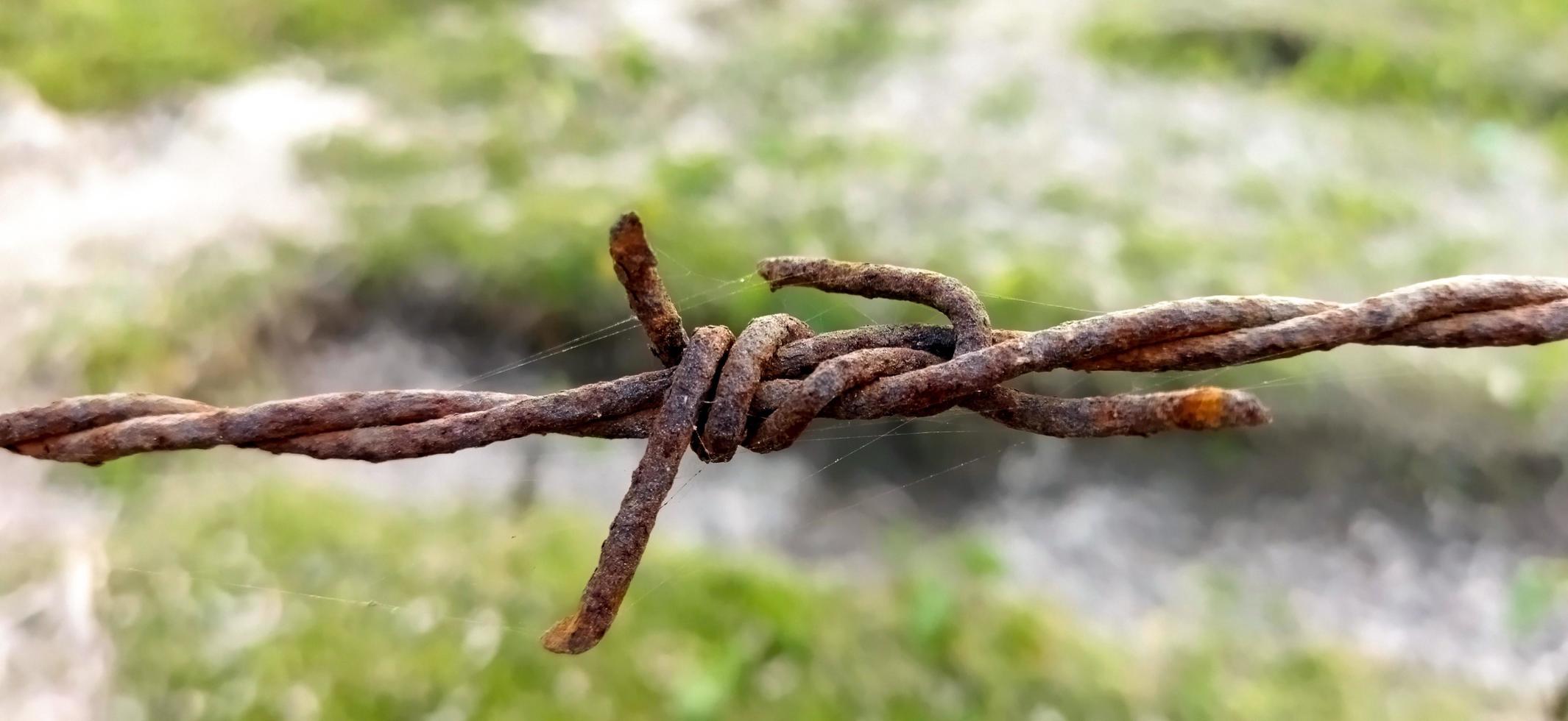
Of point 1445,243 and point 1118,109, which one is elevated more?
point 1118,109

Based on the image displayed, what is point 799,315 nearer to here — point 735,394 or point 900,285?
point 900,285

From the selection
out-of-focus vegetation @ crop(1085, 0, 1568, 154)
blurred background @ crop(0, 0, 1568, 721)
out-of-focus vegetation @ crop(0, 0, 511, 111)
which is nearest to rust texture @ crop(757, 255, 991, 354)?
blurred background @ crop(0, 0, 1568, 721)

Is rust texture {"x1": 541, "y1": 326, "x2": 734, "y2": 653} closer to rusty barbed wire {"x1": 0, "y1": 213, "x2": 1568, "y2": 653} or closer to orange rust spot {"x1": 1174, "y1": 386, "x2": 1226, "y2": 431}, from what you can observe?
rusty barbed wire {"x1": 0, "y1": 213, "x2": 1568, "y2": 653}

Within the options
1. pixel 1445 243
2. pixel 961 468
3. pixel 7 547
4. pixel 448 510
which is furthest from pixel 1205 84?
pixel 7 547

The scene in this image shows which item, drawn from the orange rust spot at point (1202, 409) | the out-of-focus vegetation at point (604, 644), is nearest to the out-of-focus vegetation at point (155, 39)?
the out-of-focus vegetation at point (604, 644)

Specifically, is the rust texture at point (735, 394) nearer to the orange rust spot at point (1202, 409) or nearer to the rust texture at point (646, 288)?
the rust texture at point (646, 288)

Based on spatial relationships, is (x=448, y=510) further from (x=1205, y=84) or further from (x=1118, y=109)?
(x=1205, y=84)

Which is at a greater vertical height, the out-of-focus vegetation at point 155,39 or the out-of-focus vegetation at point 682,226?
the out-of-focus vegetation at point 155,39
